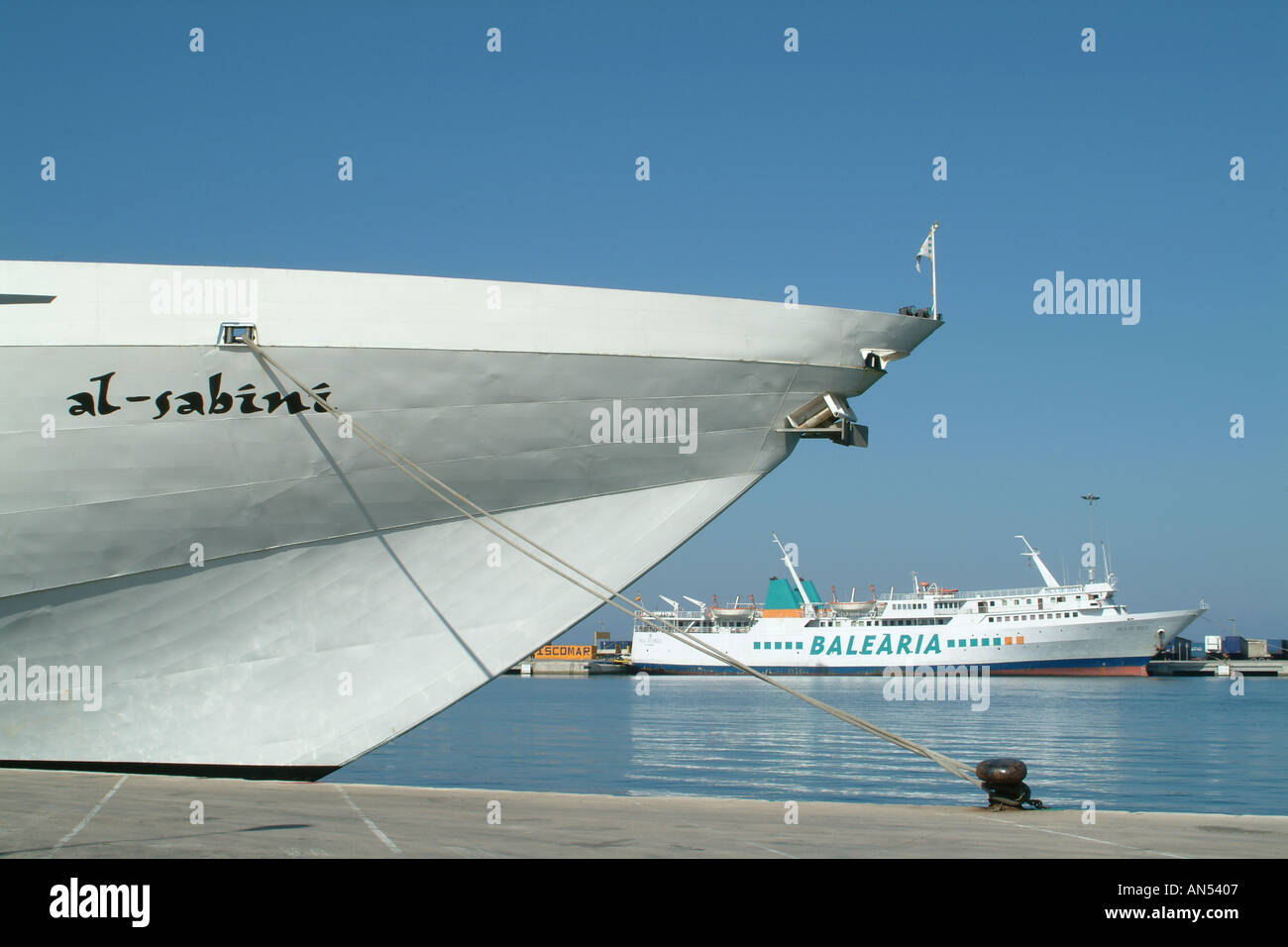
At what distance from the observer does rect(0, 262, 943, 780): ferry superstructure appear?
844 cm

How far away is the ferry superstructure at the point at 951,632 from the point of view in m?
65.6

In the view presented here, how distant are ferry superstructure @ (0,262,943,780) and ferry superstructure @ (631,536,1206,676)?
60.9 m

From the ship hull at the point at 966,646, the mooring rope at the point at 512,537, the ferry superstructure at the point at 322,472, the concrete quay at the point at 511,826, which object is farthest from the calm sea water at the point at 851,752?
the ship hull at the point at 966,646

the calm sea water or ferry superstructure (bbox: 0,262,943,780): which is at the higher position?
ferry superstructure (bbox: 0,262,943,780)

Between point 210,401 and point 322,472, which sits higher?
point 210,401

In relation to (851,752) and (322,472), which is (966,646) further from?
(322,472)

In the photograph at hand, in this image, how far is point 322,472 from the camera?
353 inches

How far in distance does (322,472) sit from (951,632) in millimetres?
65011

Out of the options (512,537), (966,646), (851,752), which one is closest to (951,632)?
(966,646)

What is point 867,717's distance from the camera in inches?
1320

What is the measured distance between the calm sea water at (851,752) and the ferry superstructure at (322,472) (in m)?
6.75

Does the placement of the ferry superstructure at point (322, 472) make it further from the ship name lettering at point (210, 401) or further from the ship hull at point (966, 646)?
the ship hull at point (966, 646)

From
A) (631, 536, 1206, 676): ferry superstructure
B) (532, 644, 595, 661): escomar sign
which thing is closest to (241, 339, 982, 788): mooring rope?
(631, 536, 1206, 676): ferry superstructure

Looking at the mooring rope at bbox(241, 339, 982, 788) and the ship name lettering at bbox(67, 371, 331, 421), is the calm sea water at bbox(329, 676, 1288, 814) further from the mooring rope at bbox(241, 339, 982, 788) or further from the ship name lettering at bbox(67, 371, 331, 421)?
the ship name lettering at bbox(67, 371, 331, 421)
